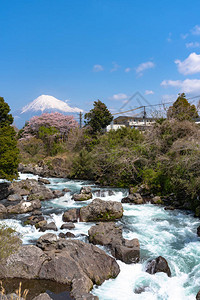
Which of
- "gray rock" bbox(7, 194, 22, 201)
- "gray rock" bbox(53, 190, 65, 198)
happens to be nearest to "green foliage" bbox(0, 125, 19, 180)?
"gray rock" bbox(7, 194, 22, 201)

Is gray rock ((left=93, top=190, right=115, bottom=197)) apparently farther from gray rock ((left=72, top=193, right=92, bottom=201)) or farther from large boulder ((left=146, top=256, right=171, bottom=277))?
large boulder ((left=146, top=256, right=171, bottom=277))

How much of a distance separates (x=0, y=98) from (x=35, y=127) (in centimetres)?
2189

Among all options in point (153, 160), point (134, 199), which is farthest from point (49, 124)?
point (134, 199)

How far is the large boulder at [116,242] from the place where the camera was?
8125 millimetres

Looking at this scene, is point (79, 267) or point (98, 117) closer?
point (79, 267)

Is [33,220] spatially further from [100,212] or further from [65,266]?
[65,266]

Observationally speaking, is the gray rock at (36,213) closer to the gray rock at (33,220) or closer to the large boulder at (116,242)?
the gray rock at (33,220)

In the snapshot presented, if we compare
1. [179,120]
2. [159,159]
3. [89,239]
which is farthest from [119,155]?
[89,239]

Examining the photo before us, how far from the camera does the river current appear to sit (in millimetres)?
6715

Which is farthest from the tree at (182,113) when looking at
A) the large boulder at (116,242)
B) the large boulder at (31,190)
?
the large boulder at (116,242)

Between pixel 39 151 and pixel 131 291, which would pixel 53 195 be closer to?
pixel 131 291

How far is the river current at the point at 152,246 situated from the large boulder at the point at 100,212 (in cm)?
44

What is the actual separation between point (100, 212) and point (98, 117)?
17.7 m

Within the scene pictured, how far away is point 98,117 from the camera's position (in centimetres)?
2841
